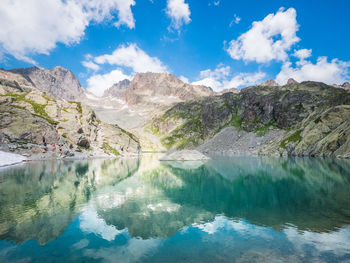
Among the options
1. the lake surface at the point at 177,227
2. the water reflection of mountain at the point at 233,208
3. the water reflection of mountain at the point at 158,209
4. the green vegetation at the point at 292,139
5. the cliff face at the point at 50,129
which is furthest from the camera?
the green vegetation at the point at 292,139

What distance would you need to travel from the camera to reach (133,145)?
19612 centimetres

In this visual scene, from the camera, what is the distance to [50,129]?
120375mm

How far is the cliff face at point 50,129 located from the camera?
107 m

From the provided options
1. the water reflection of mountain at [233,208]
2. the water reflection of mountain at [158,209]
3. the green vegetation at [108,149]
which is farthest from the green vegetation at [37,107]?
the water reflection of mountain at [233,208]

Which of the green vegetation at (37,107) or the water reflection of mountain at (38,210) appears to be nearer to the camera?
the water reflection of mountain at (38,210)

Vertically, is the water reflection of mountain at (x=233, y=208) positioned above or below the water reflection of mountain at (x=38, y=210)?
above

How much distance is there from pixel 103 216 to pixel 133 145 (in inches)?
6997

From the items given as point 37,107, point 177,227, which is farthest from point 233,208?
point 37,107

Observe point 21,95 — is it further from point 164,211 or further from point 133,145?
point 164,211

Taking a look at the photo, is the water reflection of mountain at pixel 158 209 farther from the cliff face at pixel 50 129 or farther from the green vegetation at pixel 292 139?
the green vegetation at pixel 292 139

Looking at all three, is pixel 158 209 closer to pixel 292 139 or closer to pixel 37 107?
pixel 37 107

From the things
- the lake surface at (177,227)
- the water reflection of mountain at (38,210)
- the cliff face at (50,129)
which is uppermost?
the cliff face at (50,129)

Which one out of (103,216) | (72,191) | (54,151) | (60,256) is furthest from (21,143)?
(60,256)

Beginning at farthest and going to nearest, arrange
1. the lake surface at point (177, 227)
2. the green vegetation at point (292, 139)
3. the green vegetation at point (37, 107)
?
the green vegetation at point (292, 139) → the green vegetation at point (37, 107) → the lake surface at point (177, 227)
